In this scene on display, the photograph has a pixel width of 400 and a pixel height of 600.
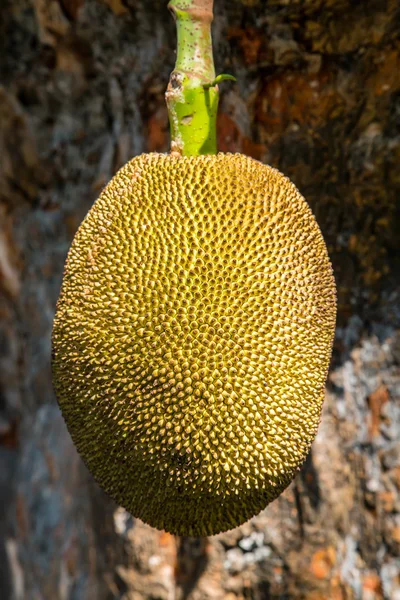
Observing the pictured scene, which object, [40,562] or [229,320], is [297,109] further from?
[40,562]

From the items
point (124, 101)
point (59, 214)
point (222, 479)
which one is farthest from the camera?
point (59, 214)

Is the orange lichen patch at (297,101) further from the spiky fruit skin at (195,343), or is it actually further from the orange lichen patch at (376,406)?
the orange lichen patch at (376,406)

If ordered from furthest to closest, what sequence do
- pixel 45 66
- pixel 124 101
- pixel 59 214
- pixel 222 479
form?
1. pixel 59 214
2. pixel 45 66
3. pixel 124 101
4. pixel 222 479

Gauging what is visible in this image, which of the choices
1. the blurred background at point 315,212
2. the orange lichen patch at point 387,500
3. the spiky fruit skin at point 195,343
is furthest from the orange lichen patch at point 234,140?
the orange lichen patch at point 387,500

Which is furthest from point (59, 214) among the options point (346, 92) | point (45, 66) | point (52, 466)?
point (346, 92)

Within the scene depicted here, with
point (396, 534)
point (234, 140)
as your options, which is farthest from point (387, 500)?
point (234, 140)
